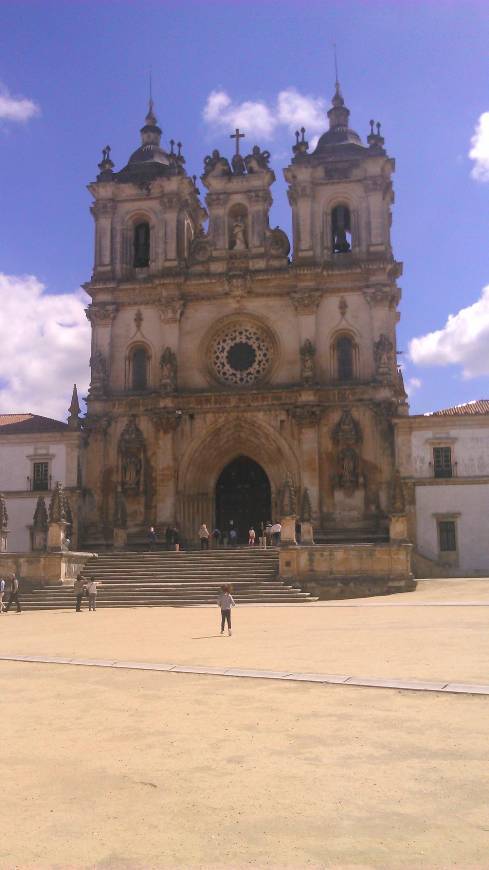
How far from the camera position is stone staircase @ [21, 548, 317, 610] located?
28.7 metres

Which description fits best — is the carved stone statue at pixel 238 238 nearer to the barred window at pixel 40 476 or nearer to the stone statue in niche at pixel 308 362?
the stone statue in niche at pixel 308 362

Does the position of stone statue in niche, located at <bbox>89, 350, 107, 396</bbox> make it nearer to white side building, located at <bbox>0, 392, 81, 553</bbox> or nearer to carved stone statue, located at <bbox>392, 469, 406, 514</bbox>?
white side building, located at <bbox>0, 392, 81, 553</bbox>

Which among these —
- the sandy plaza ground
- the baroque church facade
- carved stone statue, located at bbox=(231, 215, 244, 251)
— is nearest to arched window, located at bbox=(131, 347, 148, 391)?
the baroque church facade

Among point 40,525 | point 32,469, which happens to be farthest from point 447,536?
point 32,469

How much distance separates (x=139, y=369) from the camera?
4328cm

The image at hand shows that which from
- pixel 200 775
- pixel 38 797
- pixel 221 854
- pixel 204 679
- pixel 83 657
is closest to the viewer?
pixel 221 854

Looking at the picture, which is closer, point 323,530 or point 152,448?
point 323,530

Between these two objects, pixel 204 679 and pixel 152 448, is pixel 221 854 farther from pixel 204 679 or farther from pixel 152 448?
pixel 152 448

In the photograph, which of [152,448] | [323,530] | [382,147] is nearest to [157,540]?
[152,448]

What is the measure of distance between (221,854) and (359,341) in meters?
36.8

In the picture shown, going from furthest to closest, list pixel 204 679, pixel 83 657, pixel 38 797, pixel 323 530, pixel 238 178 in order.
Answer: pixel 238 178 < pixel 323 530 < pixel 83 657 < pixel 204 679 < pixel 38 797

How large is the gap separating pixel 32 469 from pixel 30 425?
2433mm

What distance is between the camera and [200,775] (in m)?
7.15

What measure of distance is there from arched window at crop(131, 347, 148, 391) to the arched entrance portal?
6.18 m
